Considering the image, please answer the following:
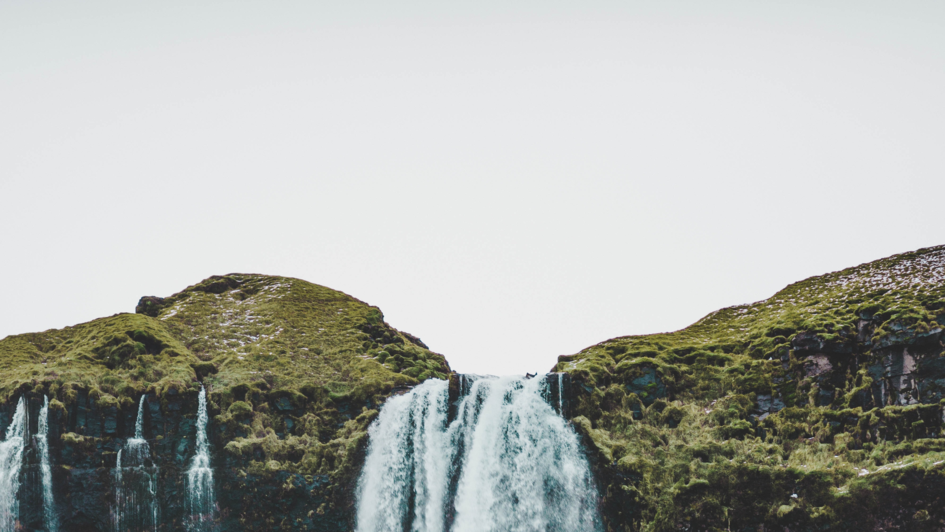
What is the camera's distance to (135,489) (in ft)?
132

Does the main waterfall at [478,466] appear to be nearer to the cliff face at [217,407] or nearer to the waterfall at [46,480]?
the cliff face at [217,407]

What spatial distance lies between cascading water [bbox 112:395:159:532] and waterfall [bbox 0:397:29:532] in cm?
510

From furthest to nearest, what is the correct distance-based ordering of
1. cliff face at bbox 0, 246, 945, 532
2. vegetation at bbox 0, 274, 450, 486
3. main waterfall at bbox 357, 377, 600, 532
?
vegetation at bbox 0, 274, 450, 486, main waterfall at bbox 357, 377, 600, 532, cliff face at bbox 0, 246, 945, 532

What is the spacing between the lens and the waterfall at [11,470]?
38438 millimetres

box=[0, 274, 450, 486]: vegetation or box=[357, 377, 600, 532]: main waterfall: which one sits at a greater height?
box=[0, 274, 450, 486]: vegetation

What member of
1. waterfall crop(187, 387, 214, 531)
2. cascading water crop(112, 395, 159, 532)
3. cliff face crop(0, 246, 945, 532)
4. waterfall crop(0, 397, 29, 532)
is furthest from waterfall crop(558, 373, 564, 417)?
waterfall crop(0, 397, 29, 532)

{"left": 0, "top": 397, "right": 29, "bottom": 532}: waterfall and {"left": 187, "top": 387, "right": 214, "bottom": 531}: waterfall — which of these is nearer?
{"left": 0, "top": 397, "right": 29, "bottom": 532}: waterfall

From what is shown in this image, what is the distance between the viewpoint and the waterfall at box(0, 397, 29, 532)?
3844cm

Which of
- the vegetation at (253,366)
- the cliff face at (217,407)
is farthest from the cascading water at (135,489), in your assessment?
the vegetation at (253,366)

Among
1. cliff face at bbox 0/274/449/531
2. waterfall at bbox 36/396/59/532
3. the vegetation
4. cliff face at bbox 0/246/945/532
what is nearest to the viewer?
cliff face at bbox 0/246/945/532

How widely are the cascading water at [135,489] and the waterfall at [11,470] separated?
510cm

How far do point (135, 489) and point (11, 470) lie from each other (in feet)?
21.7

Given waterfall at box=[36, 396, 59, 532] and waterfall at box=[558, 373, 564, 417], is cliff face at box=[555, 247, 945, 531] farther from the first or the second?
waterfall at box=[36, 396, 59, 532]

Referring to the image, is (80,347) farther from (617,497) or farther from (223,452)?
(617,497)
